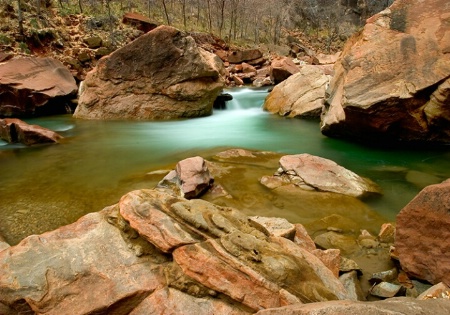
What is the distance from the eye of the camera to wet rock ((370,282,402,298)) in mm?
3377

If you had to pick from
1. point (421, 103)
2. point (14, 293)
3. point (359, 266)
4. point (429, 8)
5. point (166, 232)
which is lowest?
point (359, 266)

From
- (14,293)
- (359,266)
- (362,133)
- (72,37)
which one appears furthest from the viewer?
(72,37)

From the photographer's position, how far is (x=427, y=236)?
142 inches

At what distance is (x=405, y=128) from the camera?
8.95 m

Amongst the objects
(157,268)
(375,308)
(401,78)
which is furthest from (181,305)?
(401,78)

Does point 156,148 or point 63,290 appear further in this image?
point 156,148

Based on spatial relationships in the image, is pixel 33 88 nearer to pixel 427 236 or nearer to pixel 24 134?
pixel 24 134

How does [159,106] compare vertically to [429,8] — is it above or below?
below

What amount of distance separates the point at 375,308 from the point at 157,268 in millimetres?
1675

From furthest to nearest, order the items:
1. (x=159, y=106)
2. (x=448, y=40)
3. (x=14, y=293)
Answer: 1. (x=159, y=106)
2. (x=448, y=40)
3. (x=14, y=293)

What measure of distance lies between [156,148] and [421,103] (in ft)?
24.1

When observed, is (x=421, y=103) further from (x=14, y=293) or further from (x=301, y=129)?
(x=14, y=293)

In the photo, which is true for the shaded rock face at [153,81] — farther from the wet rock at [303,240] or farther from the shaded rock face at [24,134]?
the wet rock at [303,240]

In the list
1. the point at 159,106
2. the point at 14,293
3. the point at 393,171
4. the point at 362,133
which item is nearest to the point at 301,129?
the point at 362,133
